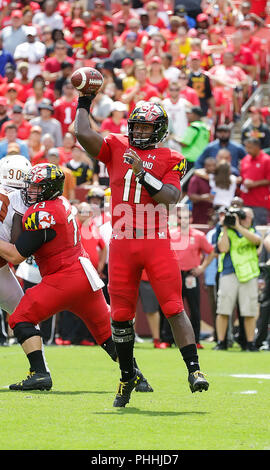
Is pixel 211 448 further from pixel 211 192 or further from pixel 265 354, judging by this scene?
pixel 211 192

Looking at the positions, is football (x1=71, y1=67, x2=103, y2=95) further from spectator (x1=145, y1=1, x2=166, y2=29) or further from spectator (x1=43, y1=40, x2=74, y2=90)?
spectator (x1=145, y1=1, x2=166, y2=29)

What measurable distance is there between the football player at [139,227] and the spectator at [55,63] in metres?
11.7

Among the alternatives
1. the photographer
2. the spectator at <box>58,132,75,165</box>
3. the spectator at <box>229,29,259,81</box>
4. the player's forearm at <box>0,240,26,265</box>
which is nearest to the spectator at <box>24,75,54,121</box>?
the spectator at <box>58,132,75,165</box>

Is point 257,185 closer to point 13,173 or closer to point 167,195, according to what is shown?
point 13,173

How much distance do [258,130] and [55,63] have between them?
426cm

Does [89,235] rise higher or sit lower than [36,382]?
lower

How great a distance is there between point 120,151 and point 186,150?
9.04 metres

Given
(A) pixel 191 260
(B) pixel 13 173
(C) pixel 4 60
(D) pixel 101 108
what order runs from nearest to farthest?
(B) pixel 13 173 < (A) pixel 191 260 < (D) pixel 101 108 < (C) pixel 4 60

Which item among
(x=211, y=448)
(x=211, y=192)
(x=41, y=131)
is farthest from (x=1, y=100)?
(x=211, y=448)

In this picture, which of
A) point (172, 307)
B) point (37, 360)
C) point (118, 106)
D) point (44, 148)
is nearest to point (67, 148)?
point (44, 148)

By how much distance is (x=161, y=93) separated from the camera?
55.0 ft

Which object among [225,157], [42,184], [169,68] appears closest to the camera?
[42,184]

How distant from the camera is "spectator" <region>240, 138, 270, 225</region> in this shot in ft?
47.6

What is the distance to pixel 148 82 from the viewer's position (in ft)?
55.6
